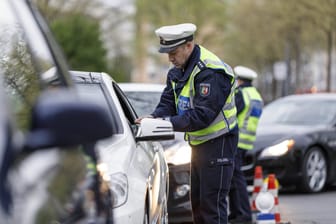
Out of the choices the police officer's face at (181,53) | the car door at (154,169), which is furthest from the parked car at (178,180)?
the police officer's face at (181,53)

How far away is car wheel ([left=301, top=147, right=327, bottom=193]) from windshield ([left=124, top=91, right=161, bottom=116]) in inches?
136

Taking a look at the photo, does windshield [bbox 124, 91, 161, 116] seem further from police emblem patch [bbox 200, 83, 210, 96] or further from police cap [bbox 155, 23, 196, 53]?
police emblem patch [bbox 200, 83, 210, 96]

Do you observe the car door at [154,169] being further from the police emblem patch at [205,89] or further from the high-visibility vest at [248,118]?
the high-visibility vest at [248,118]

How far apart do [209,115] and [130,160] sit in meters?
1.10

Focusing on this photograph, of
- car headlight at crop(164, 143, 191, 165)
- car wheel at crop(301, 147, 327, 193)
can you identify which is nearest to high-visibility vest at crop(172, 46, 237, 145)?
car headlight at crop(164, 143, 191, 165)

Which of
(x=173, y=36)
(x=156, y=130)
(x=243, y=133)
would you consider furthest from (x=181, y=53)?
(x=243, y=133)

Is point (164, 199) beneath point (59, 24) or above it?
above

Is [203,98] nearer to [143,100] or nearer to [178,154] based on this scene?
[178,154]

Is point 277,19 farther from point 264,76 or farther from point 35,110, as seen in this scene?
point 35,110

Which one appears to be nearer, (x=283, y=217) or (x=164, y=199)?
(x=164, y=199)

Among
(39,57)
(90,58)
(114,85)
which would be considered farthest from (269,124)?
(90,58)

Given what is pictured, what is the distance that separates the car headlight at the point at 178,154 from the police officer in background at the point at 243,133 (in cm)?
82

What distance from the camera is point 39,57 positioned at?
10.3 ft

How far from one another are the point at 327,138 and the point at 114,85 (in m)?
6.75
